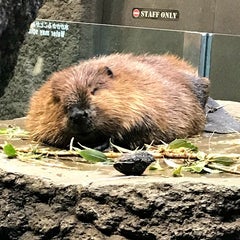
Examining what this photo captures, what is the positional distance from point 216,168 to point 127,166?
37 centimetres

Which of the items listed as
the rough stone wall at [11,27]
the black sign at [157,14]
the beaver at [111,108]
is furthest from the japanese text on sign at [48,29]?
the black sign at [157,14]

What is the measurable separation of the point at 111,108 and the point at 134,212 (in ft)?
3.17

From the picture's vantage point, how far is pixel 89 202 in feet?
8.28

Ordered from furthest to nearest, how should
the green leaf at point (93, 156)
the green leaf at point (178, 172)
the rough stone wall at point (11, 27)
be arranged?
the rough stone wall at point (11, 27)
the green leaf at point (93, 156)
the green leaf at point (178, 172)

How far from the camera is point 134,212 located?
248 cm

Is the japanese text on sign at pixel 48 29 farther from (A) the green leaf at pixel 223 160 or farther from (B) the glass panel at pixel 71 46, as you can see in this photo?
(A) the green leaf at pixel 223 160

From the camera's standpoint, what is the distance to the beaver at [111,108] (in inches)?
132

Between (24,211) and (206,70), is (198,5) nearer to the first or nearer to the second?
(206,70)

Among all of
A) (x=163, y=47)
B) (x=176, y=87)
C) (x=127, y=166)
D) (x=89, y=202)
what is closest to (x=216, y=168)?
(x=127, y=166)

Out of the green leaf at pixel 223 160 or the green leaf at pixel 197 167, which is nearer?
the green leaf at pixel 197 167

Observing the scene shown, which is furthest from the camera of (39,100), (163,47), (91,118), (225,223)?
(163,47)

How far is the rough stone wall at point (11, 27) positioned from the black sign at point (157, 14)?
3.33m

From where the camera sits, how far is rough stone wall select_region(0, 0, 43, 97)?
3.72 meters

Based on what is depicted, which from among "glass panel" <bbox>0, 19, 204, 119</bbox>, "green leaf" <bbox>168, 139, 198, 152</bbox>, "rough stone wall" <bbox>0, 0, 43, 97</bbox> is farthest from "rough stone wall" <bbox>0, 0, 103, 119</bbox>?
"green leaf" <bbox>168, 139, 198, 152</bbox>
